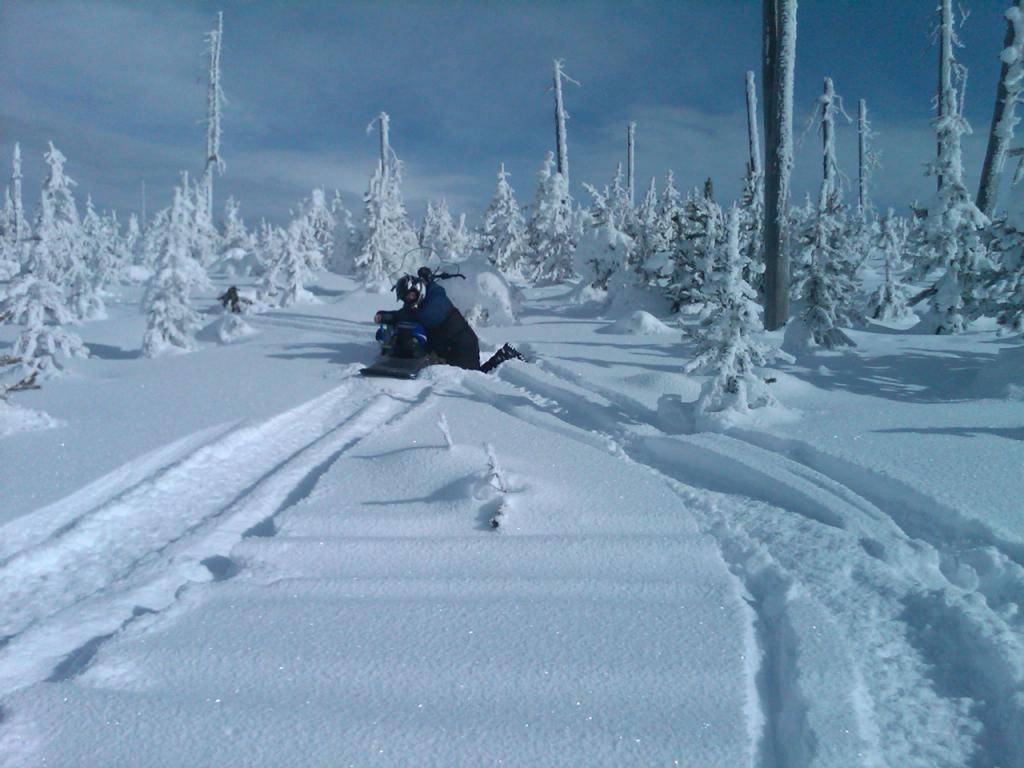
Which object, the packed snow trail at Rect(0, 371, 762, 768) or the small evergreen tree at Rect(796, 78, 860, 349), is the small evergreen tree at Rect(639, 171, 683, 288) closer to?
the small evergreen tree at Rect(796, 78, 860, 349)

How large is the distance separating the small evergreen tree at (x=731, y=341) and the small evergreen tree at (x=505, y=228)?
3191cm

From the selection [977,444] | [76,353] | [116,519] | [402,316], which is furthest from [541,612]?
[76,353]

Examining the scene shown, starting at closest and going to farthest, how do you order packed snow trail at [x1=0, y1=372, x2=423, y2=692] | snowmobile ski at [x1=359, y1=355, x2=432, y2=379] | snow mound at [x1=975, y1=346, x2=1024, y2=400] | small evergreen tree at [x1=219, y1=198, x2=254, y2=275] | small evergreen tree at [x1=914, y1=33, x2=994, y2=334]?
packed snow trail at [x1=0, y1=372, x2=423, y2=692] < snow mound at [x1=975, y1=346, x2=1024, y2=400] < snowmobile ski at [x1=359, y1=355, x2=432, y2=379] < small evergreen tree at [x1=914, y1=33, x2=994, y2=334] < small evergreen tree at [x1=219, y1=198, x2=254, y2=275]

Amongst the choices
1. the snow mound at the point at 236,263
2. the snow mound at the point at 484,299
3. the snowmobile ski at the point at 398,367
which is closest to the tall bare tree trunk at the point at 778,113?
the snowmobile ski at the point at 398,367

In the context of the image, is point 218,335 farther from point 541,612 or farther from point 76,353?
point 541,612

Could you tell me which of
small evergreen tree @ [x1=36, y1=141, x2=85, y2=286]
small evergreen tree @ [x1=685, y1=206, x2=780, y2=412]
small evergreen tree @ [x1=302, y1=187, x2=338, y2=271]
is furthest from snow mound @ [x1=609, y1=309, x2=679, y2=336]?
small evergreen tree @ [x1=302, y1=187, x2=338, y2=271]

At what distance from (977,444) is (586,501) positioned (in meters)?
3.60

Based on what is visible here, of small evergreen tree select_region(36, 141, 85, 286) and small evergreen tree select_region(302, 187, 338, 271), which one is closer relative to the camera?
small evergreen tree select_region(36, 141, 85, 286)

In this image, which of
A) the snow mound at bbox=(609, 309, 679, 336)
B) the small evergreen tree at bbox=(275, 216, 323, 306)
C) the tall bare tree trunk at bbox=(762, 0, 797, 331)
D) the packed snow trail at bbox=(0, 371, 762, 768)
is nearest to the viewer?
the packed snow trail at bbox=(0, 371, 762, 768)

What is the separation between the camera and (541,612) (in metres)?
3.52

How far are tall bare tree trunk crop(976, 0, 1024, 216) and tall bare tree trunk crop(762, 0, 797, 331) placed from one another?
12.4 feet

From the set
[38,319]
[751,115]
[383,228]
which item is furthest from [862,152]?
[38,319]

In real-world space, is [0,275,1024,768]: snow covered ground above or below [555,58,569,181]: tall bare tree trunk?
below

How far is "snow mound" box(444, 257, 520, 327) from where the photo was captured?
61.1 ft
